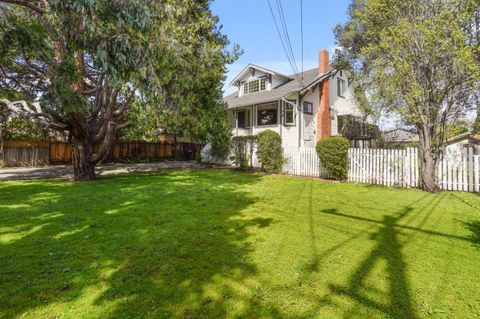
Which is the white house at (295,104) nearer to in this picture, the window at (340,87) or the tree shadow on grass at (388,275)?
the window at (340,87)

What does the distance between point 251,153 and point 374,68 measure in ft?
26.3

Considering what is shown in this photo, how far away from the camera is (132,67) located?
15.9 feet

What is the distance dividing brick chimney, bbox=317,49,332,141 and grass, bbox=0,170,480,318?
39.8 feet

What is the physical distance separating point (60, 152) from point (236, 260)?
19.8m

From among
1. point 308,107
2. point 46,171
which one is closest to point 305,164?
point 308,107

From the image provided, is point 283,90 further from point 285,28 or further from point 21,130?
Answer: point 21,130

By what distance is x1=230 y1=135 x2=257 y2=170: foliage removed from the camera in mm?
15953

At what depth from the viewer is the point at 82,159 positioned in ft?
36.6

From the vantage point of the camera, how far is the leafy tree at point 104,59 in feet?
15.3

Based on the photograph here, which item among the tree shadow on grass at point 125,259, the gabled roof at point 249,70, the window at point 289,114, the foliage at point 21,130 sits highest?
the gabled roof at point 249,70

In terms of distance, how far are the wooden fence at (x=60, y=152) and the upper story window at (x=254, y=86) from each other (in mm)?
8939

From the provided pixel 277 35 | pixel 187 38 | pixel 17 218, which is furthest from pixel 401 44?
pixel 17 218

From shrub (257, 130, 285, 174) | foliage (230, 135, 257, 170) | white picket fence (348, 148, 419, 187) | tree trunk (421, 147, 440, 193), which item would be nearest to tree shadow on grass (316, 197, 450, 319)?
tree trunk (421, 147, 440, 193)

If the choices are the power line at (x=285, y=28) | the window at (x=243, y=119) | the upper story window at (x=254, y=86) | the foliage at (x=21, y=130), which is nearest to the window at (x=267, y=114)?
the window at (x=243, y=119)
